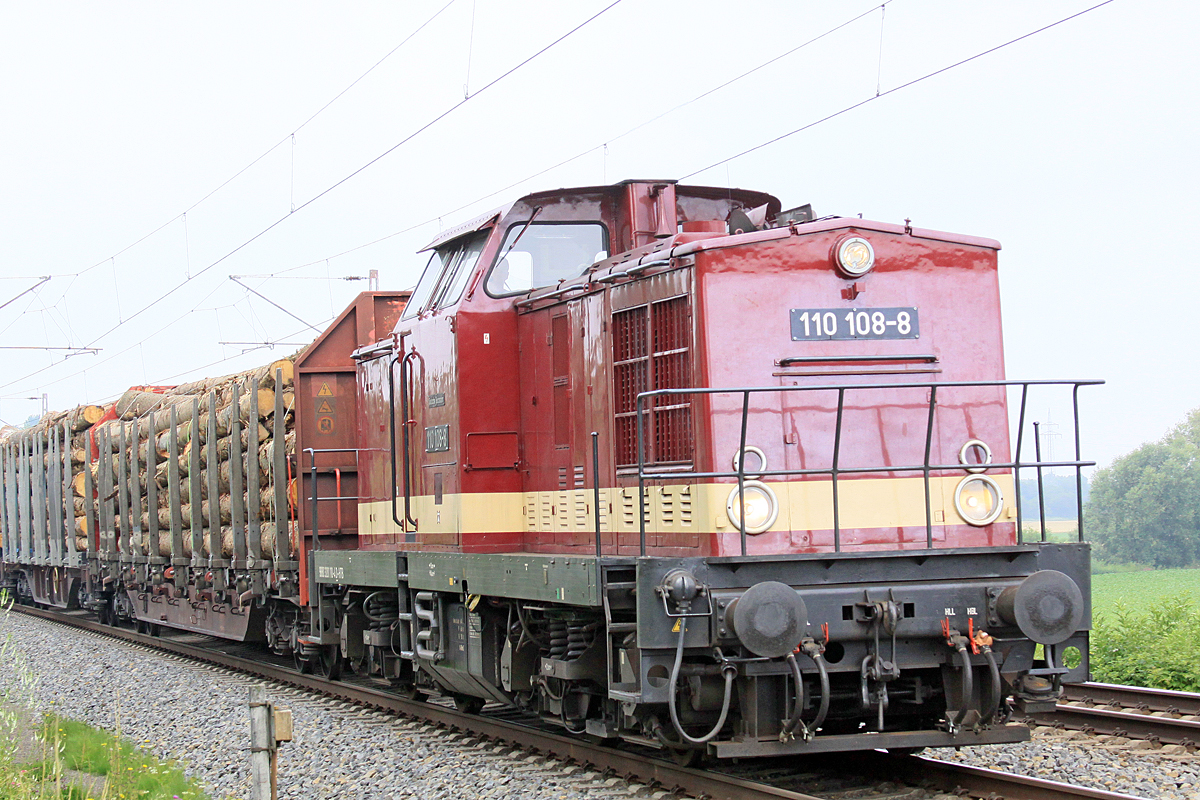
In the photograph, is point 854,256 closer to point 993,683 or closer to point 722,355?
point 722,355

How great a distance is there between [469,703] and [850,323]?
445 cm

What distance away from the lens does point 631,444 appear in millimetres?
7070

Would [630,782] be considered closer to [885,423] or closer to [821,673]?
[821,673]

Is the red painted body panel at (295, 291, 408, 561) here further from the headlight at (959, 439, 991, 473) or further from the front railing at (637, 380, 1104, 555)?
the headlight at (959, 439, 991, 473)

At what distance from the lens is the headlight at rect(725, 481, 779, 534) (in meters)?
6.31

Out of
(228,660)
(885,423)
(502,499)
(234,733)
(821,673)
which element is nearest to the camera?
(821,673)

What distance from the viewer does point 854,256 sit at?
6.64m

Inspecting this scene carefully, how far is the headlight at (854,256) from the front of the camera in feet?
21.7

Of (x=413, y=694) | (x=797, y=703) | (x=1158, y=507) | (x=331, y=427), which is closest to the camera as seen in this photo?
(x=797, y=703)

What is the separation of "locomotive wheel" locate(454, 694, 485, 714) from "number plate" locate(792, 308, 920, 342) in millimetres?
4230

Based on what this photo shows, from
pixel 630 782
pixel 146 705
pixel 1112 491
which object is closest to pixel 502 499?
pixel 630 782

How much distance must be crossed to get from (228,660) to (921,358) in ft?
31.8

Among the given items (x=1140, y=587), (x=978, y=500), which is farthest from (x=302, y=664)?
(x=1140, y=587)

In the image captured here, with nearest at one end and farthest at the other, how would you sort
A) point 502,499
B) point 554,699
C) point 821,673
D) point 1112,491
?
1. point 821,673
2. point 554,699
3. point 502,499
4. point 1112,491
